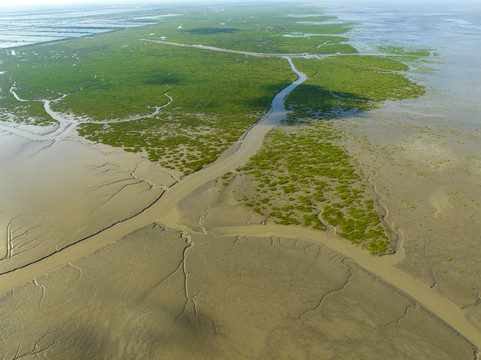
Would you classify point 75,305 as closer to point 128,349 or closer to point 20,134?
point 128,349

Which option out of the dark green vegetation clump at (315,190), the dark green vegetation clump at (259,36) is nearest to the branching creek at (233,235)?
the dark green vegetation clump at (315,190)

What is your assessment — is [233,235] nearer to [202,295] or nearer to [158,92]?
Result: [202,295]

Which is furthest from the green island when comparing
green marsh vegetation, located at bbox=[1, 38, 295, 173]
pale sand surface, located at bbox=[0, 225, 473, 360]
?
pale sand surface, located at bbox=[0, 225, 473, 360]

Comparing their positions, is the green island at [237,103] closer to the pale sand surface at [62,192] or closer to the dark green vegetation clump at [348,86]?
the dark green vegetation clump at [348,86]

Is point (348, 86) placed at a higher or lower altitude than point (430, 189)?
lower

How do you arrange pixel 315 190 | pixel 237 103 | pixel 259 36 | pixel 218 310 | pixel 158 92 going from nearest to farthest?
1. pixel 218 310
2. pixel 315 190
3. pixel 237 103
4. pixel 158 92
5. pixel 259 36

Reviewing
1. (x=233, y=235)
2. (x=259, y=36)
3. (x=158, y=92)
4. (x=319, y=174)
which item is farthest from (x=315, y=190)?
(x=259, y=36)
